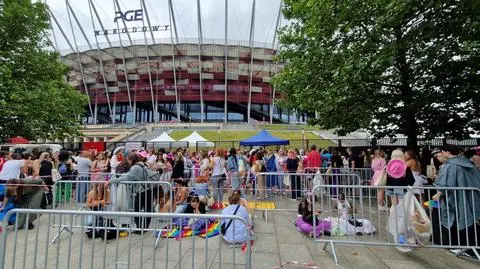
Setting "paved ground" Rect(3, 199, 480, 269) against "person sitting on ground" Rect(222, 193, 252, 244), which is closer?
"paved ground" Rect(3, 199, 480, 269)

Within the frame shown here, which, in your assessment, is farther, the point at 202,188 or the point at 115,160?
the point at 115,160

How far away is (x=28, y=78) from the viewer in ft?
48.6

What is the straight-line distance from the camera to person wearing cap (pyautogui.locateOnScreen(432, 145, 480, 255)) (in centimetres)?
485

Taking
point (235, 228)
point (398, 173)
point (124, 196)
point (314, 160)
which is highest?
point (314, 160)

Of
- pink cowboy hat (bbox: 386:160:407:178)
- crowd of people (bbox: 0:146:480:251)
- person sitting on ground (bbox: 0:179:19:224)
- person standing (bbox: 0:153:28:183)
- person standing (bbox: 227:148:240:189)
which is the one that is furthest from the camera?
person standing (bbox: 227:148:240:189)

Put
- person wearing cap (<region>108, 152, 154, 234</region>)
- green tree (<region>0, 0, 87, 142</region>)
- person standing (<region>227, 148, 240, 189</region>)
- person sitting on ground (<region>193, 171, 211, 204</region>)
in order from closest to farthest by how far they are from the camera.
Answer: person wearing cap (<region>108, 152, 154, 234</region>) < person sitting on ground (<region>193, 171, 211, 204</region>) < person standing (<region>227, 148, 240, 189</region>) < green tree (<region>0, 0, 87, 142</region>)

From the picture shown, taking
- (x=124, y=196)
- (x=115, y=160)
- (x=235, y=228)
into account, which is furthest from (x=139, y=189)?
(x=115, y=160)

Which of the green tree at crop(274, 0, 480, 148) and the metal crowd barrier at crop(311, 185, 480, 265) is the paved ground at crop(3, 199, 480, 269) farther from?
the green tree at crop(274, 0, 480, 148)

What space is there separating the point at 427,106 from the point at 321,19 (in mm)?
5261

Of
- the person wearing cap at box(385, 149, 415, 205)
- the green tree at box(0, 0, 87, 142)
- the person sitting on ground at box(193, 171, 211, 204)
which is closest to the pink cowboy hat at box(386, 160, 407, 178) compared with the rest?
the person wearing cap at box(385, 149, 415, 205)

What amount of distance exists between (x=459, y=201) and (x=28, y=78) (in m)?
18.1

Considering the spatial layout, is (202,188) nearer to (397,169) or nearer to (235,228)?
(235,228)

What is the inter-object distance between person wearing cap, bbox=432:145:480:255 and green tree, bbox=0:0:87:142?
1526 centimetres

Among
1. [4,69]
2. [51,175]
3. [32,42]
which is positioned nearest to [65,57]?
[32,42]
